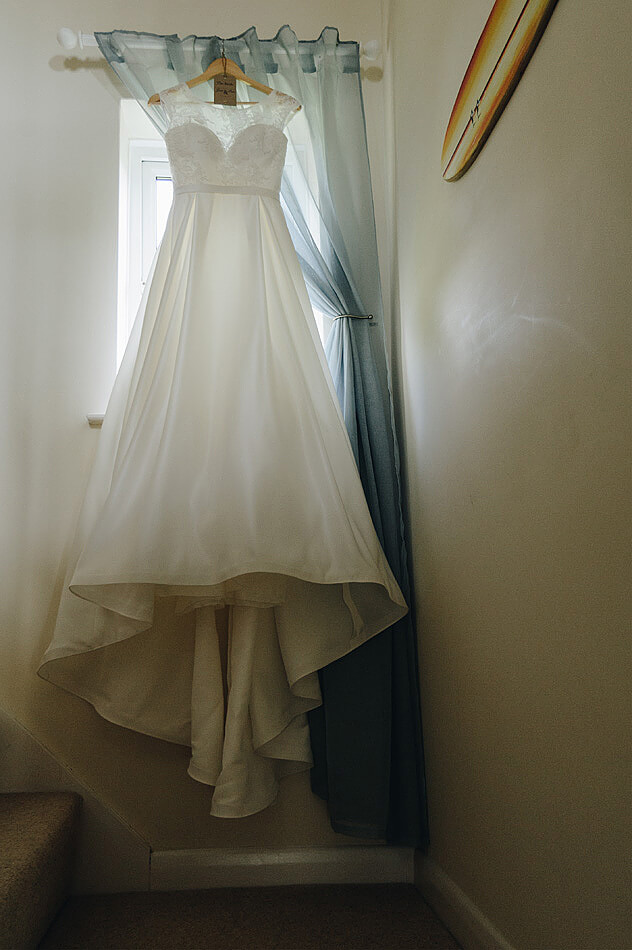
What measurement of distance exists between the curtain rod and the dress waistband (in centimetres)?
53

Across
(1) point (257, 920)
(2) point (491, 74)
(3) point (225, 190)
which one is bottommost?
(1) point (257, 920)

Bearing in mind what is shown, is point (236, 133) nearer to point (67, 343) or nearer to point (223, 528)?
point (67, 343)

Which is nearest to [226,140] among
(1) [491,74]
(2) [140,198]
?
(2) [140,198]

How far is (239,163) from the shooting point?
1.72 metres

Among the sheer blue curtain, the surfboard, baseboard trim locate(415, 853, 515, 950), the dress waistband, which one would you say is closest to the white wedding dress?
the dress waistband

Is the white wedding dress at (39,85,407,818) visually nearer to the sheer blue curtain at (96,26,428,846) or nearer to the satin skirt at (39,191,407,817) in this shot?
the satin skirt at (39,191,407,817)

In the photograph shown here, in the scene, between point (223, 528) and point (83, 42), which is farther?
point (83, 42)

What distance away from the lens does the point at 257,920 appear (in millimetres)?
1409

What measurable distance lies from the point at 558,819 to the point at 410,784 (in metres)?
0.71

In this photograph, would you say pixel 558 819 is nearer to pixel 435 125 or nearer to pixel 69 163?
pixel 435 125

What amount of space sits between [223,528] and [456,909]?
83 centimetres

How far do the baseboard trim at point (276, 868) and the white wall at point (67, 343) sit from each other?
3cm

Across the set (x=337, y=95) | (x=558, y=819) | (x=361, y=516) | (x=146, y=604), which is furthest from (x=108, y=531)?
(x=337, y=95)

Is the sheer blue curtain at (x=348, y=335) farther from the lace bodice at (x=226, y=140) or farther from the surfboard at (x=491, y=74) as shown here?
the surfboard at (x=491, y=74)
